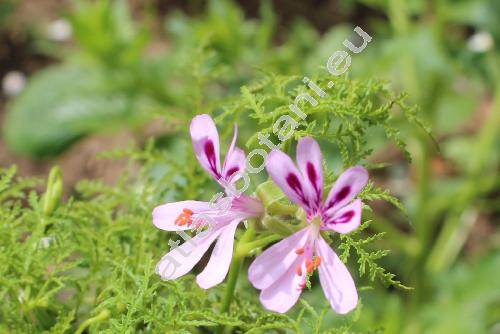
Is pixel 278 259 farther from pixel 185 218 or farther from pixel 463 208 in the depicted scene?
pixel 463 208

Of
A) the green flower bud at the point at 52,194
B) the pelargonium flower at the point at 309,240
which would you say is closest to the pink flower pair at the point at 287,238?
the pelargonium flower at the point at 309,240

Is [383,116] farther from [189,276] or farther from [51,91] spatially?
[51,91]

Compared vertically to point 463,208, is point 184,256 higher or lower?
higher

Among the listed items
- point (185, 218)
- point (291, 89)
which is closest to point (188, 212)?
point (185, 218)

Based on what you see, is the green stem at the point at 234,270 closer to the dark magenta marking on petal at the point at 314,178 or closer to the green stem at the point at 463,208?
the dark magenta marking on petal at the point at 314,178

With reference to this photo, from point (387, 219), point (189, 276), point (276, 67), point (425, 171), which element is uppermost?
point (189, 276)

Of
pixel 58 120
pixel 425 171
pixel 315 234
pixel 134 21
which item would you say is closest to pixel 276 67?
pixel 425 171
